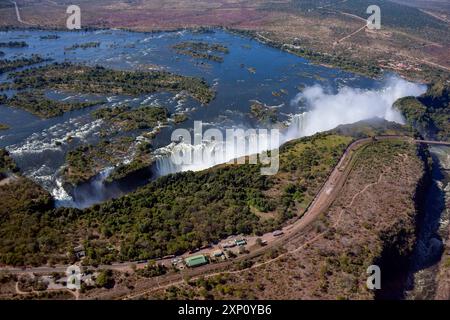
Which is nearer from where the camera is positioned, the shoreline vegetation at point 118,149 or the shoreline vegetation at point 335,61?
the shoreline vegetation at point 118,149

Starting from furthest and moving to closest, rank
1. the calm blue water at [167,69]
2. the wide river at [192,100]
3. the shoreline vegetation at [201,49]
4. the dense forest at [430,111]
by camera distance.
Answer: the shoreline vegetation at [201,49] → the dense forest at [430,111] → the calm blue water at [167,69] → the wide river at [192,100]

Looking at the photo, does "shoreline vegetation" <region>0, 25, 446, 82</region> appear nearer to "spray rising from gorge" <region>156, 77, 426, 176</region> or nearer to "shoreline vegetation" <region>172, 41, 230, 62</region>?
"spray rising from gorge" <region>156, 77, 426, 176</region>

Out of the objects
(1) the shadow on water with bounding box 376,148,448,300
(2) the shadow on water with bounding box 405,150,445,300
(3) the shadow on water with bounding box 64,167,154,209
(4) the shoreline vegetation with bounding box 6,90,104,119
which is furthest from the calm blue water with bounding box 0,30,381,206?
(1) the shadow on water with bounding box 376,148,448,300

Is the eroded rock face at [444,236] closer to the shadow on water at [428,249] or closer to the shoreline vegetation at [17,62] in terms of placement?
the shadow on water at [428,249]

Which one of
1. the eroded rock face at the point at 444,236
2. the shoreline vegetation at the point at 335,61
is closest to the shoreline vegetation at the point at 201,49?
the shoreline vegetation at the point at 335,61

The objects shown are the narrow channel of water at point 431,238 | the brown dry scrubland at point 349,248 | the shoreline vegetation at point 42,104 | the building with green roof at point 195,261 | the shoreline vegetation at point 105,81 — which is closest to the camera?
the brown dry scrubland at point 349,248
